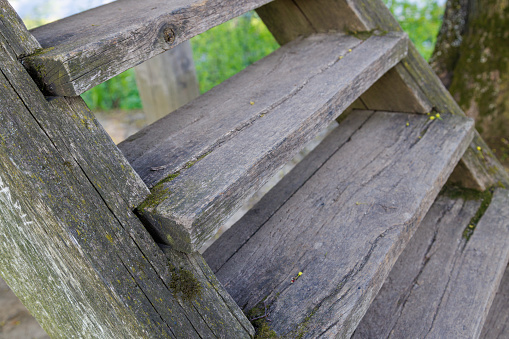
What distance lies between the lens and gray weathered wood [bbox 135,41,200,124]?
3.40 metres

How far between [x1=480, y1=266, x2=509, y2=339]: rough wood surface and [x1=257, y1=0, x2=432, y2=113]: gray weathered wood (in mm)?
860

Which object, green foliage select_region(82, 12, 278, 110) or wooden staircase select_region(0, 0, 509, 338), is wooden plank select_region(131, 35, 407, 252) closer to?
wooden staircase select_region(0, 0, 509, 338)

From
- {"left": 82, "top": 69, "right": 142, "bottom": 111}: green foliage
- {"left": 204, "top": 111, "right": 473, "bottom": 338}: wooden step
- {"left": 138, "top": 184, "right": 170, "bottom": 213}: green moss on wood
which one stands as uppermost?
{"left": 82, "top": 69, "right": 142, "bottom": 111}: green foliage

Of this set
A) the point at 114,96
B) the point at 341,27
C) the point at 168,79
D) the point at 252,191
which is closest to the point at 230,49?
the point at 114,96

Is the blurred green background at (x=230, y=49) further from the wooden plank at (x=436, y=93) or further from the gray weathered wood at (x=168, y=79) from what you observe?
the wooden plank at (x=436, y=93)

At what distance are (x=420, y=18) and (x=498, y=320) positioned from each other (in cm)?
589

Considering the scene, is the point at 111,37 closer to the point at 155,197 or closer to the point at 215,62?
the point at 155,197

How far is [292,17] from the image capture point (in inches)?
69.4

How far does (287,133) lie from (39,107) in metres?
0.55

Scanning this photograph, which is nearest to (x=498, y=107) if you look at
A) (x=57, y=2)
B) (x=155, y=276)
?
(x=155, y=276)

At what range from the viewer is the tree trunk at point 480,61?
9.64 ft

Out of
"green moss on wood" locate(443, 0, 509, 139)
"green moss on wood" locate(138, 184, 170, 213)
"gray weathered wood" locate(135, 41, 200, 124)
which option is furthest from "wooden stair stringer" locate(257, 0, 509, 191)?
"gray weathered wood" locate(135, 41, 200, 124)

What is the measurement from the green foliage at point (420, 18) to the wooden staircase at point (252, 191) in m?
4.66

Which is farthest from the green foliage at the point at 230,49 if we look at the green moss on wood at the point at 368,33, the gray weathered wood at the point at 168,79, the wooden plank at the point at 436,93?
the green moss on wood at the point at 368,33
